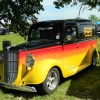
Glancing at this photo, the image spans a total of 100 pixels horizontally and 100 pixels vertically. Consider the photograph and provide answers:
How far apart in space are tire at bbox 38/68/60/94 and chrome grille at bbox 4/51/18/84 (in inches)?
29.5

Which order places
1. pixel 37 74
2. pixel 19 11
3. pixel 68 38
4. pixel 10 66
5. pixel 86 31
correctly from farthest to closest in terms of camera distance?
pixel 19 11
pixel 86 31
pixel 68 38
pixel 10 66
pixel 37 74

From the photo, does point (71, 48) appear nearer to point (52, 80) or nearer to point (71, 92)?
point (52, 80)

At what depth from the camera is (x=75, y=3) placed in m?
14.4

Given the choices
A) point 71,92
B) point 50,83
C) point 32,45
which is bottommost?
point 71,92

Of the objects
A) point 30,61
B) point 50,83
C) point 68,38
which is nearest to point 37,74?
point 30,61

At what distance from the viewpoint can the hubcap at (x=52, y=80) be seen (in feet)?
19.9

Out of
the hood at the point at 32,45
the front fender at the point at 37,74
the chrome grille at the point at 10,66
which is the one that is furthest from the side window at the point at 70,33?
the chrome grille at the point at 10,66

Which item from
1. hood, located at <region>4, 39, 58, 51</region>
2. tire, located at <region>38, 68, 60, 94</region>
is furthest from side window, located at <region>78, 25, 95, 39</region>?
tire, located at <region>38, 68, 60, 94</region>

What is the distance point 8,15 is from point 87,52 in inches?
167

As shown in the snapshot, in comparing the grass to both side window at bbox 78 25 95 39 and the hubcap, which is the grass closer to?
the hubcap

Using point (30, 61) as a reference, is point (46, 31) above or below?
above

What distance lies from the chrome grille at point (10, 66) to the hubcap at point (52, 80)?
90 centimetres

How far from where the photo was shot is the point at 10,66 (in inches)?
233

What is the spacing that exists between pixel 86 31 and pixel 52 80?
118 inches
